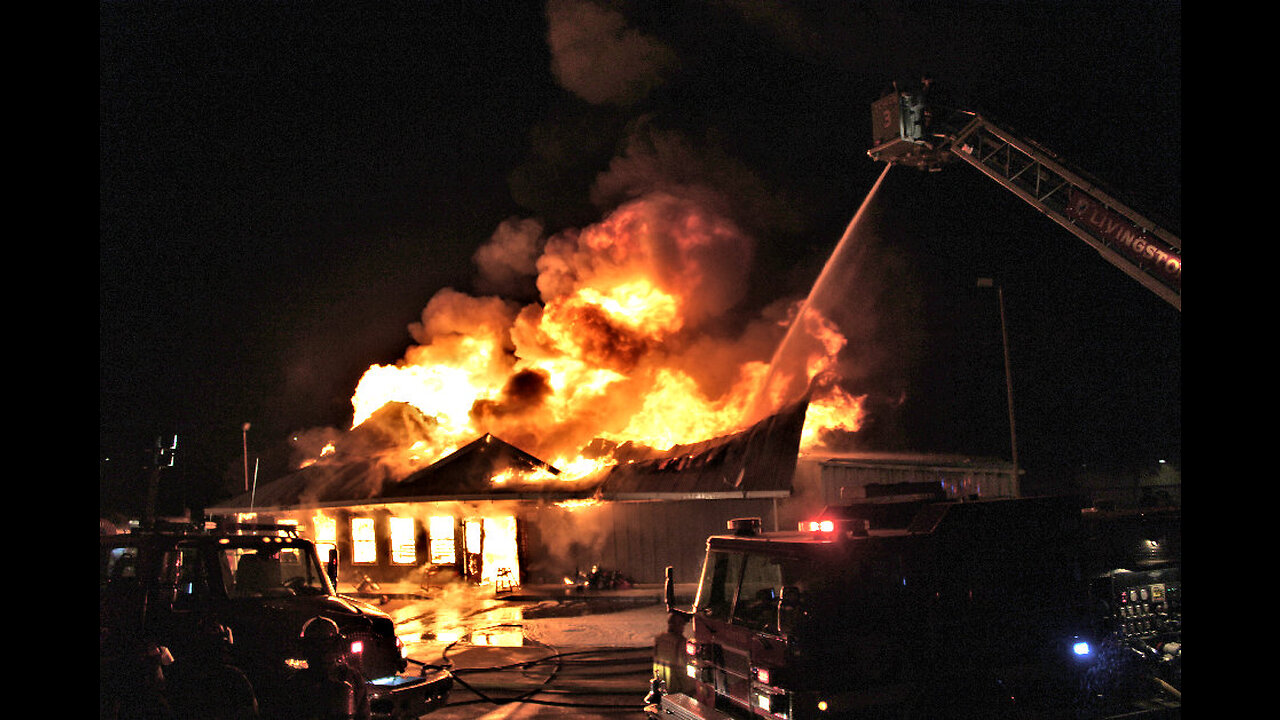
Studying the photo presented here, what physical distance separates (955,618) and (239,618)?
261 inches

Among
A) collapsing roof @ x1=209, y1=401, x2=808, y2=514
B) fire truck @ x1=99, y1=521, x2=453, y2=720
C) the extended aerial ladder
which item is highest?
the extended aerial ladder

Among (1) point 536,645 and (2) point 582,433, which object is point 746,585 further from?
(2) point 582,433

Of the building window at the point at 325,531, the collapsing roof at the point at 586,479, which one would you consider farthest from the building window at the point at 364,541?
the collapsing roof at the point at 586,479

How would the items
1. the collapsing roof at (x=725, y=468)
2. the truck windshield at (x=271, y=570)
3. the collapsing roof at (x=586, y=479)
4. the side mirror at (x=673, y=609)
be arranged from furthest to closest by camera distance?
the collapsing roof at (x=586, y=479) → the collapsing roof at (x=725, y=468) → the truck windshield at (x=271, y=570) → the side mirror at (x=673, y=609)

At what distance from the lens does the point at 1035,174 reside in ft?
64.8

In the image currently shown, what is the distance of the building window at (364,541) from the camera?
78.4ft

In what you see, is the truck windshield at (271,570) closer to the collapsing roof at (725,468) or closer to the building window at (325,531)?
the collapsing roof at (725,468)

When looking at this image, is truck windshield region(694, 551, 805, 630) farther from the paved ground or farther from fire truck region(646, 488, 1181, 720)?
the paved ground

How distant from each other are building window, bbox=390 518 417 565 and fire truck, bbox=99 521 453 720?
14288 millimetres

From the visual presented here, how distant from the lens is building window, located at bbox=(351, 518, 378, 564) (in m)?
23.9

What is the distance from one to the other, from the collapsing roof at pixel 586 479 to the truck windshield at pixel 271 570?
10496 millimetres

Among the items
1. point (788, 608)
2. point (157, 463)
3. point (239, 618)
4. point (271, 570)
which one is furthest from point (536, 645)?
point (788, 608)

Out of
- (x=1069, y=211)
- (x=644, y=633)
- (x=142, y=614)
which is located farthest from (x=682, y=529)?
(x=142, y=614)

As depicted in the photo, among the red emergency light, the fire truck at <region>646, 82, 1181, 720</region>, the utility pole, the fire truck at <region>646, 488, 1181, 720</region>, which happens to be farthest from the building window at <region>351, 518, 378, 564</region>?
the red emergency light
